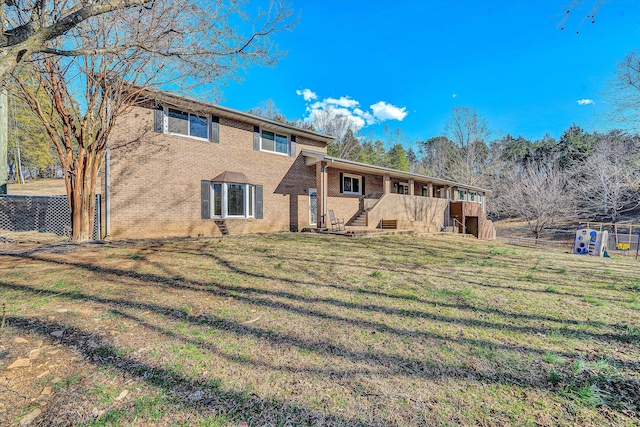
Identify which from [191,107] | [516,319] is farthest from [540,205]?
[191,107]

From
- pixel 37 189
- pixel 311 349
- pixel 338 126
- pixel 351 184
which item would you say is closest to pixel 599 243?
pixel 351 184

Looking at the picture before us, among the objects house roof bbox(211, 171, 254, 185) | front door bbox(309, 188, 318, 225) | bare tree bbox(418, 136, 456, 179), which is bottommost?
front door bbox(309, 188, 318, 225)

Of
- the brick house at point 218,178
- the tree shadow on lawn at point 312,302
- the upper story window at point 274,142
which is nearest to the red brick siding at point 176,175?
the brick house at point 218,178

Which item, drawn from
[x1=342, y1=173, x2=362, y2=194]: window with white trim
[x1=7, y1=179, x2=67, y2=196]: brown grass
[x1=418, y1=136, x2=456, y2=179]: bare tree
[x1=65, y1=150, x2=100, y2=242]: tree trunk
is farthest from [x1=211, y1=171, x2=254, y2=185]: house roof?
[x1=418, y1=136, x2=456, y2=179]: bare tree

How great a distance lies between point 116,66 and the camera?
7738 mm

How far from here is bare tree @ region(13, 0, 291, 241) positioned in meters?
6.05

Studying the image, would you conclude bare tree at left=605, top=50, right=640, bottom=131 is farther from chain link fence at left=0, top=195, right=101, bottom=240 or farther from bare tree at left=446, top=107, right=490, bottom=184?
bare tree at left=446, top=107, right=490, bottom=184

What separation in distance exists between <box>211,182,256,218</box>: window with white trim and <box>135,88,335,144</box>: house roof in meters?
3.06

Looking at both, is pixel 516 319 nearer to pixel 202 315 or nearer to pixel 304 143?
pixel 202 315

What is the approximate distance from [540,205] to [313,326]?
2786 cm

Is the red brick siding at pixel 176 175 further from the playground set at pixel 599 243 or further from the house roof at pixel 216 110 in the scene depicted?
the playground set at pixel 599 243

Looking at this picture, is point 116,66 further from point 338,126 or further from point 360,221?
point 338,126

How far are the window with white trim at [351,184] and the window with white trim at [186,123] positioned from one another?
8.29 meters

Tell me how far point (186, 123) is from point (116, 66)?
3.57m
